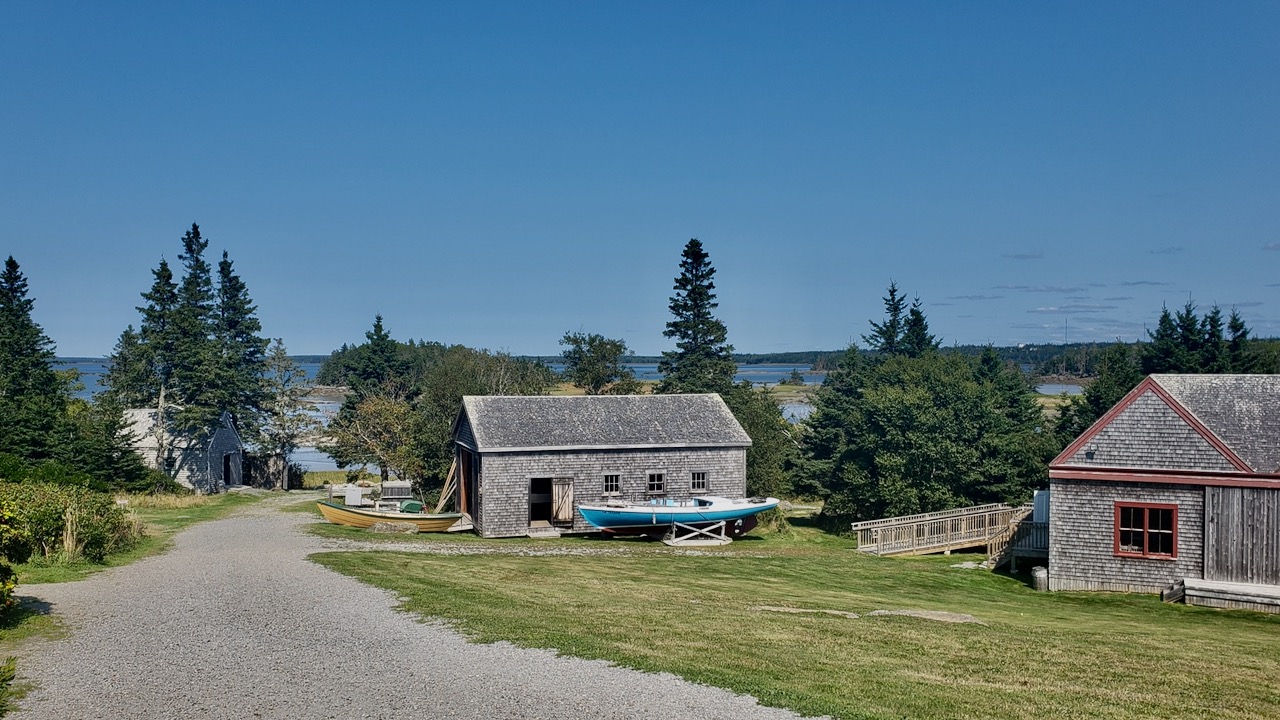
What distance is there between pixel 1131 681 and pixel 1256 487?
14.2 meters

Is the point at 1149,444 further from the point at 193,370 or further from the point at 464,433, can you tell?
the point at 193,370

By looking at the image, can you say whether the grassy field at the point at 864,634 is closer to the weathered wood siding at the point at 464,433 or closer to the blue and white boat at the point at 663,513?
the blue and white boat at the point at 663,513

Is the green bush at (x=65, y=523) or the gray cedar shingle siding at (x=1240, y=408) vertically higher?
the gray cedar shingle siding at (x=1240, y=408)

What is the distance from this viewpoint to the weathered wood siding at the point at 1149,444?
27.5 m

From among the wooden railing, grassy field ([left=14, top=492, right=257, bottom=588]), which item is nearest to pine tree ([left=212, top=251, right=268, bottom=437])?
grassy field ([left=14, top=492, right=257, bottom=588])

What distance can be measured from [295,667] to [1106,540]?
2317 centimetres

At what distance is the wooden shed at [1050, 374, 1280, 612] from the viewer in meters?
26.7

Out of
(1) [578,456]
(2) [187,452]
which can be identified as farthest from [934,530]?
(2) [187,452]

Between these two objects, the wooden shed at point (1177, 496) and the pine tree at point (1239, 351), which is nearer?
the wooden shed at point (1177, 496)

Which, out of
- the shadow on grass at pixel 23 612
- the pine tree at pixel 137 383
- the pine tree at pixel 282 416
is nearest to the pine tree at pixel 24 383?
the pine tree at pixel 137 383

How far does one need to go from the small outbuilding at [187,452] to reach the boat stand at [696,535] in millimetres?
30700

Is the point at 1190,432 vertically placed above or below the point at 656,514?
above

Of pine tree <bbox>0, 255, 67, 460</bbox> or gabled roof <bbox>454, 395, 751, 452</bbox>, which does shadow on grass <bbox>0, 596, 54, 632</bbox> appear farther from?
pine tree <bbox>0, 255, 67, 460</bbox>

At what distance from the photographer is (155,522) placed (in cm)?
3731
